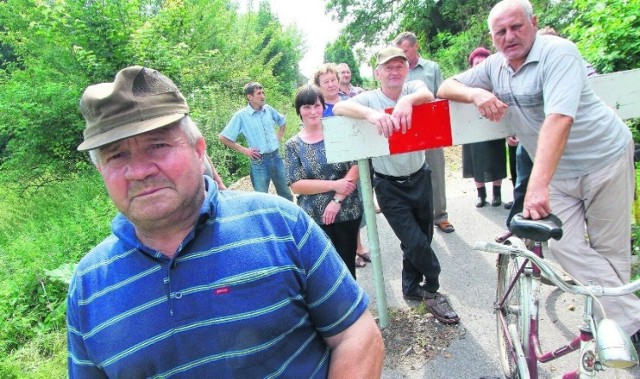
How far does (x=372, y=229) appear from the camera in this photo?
306 centimetres

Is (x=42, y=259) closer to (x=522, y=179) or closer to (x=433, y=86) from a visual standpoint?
(x=433, y=86)

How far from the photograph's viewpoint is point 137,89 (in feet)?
4.42

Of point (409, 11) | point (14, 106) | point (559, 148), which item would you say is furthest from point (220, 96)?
point (409, 11)

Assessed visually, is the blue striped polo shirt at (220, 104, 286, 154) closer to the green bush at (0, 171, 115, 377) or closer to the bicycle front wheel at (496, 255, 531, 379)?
the green bush at (0, 171, 115, 377)

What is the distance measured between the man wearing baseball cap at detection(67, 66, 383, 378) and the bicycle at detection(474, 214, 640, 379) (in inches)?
31.1

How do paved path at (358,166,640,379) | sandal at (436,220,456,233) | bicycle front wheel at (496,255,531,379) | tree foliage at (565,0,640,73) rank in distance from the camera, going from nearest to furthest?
bicycle front wheel at (496,255,531,379)
paved path at (358,166,640,379)
sandal at (436,220,456,233)
tree foliage at (565,0,640,73)

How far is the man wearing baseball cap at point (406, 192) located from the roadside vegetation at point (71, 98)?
1.80 metres

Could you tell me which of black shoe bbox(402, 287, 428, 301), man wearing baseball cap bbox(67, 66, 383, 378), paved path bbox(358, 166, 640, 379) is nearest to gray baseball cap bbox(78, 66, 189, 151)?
man wearing baseball cap bbox(67, 66, 383, 378)

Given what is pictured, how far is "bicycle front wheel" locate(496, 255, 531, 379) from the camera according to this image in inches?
84.3

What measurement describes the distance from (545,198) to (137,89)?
187 centimetres

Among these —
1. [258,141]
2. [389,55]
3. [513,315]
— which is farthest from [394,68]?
[258,141]

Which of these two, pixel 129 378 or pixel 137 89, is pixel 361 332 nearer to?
pixel 129 378

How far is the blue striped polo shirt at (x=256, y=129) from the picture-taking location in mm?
6598

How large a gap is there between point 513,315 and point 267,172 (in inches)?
185
